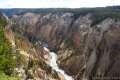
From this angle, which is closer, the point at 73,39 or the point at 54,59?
the point at 54,59

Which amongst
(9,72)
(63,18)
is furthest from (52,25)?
(9,72)

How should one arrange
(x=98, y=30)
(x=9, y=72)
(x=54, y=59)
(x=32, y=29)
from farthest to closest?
(x=32, y=29) → (x=54, y=59) → (x=98, y=30) → (x=9, y=72)

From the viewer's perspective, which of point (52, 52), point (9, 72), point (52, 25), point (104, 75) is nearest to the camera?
point (9, 72)

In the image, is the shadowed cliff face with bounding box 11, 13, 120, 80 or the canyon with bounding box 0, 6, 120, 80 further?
the shadowed cliff face with bounding box 11, 13, 120, 80

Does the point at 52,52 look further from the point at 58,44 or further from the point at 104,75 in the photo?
the point at 104,75

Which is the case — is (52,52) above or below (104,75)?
below

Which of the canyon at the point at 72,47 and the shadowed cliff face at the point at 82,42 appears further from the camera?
the shadowed cliff face at the point at 82,42

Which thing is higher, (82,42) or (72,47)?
(82,42)

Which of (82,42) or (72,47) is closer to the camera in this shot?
(82,42)
